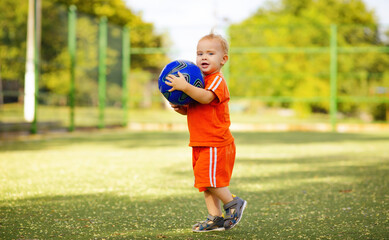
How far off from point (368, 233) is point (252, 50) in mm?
13373

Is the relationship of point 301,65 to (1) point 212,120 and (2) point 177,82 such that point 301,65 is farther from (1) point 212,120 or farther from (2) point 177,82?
(2) point 177,82

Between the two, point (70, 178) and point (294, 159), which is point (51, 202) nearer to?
point (70, 178)

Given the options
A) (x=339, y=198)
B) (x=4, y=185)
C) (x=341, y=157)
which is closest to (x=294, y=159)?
(x=341, y=157)

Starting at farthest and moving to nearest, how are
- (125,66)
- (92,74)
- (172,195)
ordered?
(125,66), (92,74), (172,195)

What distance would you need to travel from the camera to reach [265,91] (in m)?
18.1

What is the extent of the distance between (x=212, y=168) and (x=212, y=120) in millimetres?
308

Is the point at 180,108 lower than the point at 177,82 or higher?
lower

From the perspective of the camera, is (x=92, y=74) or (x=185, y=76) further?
(x=92, y=74)

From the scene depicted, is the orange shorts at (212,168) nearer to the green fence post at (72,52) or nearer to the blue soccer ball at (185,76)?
the blue soccer ball at (185,76)

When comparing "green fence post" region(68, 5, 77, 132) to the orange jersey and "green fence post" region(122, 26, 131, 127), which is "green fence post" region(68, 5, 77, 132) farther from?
the orange jersey

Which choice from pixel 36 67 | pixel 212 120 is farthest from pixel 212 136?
pixel 36 67

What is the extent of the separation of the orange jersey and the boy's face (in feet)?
0.21

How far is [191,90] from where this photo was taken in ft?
10.3

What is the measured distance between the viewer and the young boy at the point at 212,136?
3184 millimetres
